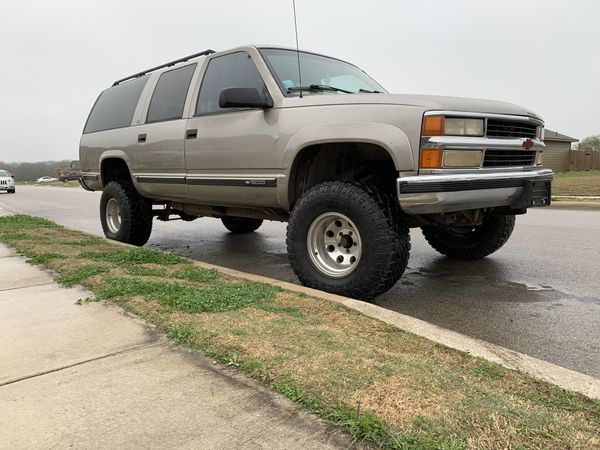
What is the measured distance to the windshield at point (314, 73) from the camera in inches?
177

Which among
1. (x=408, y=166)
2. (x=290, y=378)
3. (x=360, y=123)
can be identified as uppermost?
(x=360, y=123)

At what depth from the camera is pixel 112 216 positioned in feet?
23.4

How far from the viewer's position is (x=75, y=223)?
427 inches

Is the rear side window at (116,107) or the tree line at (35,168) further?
the tree line at (35,168)

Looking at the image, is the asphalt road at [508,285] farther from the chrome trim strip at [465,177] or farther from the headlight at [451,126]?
the headlight at [451,126]

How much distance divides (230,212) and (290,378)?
335cm

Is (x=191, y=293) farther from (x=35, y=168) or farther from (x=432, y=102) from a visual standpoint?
(x=35, y=168)

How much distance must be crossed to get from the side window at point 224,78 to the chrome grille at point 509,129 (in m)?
1.99

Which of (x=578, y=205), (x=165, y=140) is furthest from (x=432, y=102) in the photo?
(x=578, y=205)

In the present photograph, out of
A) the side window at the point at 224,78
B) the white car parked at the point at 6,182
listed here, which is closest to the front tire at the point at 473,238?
the side window at the point at 224,78

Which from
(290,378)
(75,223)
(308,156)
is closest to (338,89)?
(308,156)

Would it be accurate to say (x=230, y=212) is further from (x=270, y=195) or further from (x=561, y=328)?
(x=561, y=328)

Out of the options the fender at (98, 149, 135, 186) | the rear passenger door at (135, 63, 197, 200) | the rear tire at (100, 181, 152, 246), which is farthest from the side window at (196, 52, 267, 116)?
the rear tire at (100, 181, 152, 246)

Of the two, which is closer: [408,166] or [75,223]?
[408,166]
